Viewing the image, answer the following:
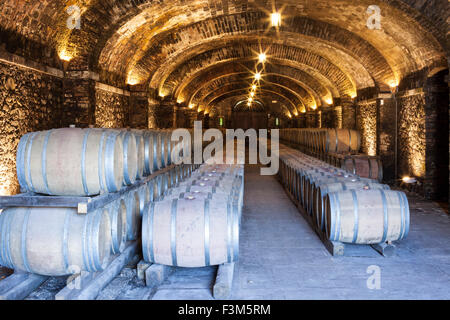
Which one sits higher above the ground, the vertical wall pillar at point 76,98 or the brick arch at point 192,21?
the brick arch at point 192,21

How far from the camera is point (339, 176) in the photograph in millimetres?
5352

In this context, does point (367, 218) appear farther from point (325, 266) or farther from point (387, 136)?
point (387, 136)

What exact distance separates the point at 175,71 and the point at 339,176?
1096cm

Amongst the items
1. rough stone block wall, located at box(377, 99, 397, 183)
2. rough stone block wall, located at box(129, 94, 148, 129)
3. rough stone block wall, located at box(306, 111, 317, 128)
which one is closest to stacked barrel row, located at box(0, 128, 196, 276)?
rough stone block wall, located at box(129, 94, 148, 129)

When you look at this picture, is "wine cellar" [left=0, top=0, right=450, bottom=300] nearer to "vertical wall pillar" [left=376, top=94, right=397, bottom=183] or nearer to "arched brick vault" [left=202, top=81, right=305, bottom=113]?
"vertical wall pillar" [left=376, top=94, right=397, bottom=183]

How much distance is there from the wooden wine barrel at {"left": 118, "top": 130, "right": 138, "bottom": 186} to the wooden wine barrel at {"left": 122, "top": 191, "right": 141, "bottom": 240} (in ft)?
1.13

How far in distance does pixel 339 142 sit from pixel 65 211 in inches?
332

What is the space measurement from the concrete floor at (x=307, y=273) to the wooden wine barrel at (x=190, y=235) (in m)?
0.30

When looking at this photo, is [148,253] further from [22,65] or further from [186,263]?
[22,65]

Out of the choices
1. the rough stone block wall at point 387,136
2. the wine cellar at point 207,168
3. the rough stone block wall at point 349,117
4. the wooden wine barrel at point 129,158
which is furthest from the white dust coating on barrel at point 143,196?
the rough stone block wall at point 349,117

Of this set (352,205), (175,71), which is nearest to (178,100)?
(175,71)

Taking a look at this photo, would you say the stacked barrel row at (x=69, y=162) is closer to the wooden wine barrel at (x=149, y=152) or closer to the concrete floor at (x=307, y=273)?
the concrete floor at (x=307, y=273)

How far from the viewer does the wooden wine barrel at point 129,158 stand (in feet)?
12.2

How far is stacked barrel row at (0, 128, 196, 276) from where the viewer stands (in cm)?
303
